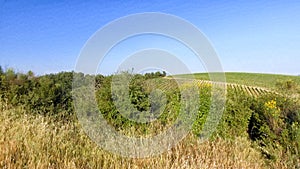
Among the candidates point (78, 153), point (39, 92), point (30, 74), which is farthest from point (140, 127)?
point (30, 74)

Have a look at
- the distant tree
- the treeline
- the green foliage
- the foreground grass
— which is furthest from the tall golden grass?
the distant tree

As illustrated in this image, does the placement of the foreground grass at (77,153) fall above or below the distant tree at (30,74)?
below

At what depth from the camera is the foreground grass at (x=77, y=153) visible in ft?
10.5

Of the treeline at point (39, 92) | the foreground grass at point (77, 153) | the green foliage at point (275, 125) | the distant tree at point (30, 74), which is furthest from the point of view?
the distant tree at point (30, 74)

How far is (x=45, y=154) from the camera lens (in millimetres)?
3354

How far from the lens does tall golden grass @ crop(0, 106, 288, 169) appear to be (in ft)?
10.5

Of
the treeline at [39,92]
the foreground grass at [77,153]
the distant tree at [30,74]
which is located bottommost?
the foreground grass at [77,153]

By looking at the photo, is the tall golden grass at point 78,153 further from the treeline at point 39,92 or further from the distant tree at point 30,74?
the distant tree at point 30,74

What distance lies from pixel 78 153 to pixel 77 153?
0.9 inches

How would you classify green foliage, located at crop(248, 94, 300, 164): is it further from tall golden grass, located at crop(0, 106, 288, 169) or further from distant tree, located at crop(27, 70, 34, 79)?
→ distant tree, located at crop(27, 70, 34, 79)

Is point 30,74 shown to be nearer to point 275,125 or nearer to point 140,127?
point 140,127

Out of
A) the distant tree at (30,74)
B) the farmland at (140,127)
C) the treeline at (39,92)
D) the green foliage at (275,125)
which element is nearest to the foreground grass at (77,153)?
the farmland at (140,127)

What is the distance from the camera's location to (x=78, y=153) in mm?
3631

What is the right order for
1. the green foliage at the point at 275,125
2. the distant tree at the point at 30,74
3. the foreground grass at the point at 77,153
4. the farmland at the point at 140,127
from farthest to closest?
the distant tree at the point at 30,74, the green foliage at the point at 275,125, the farmland at the point at 140,127, the foreground grass at the point at 77,153
